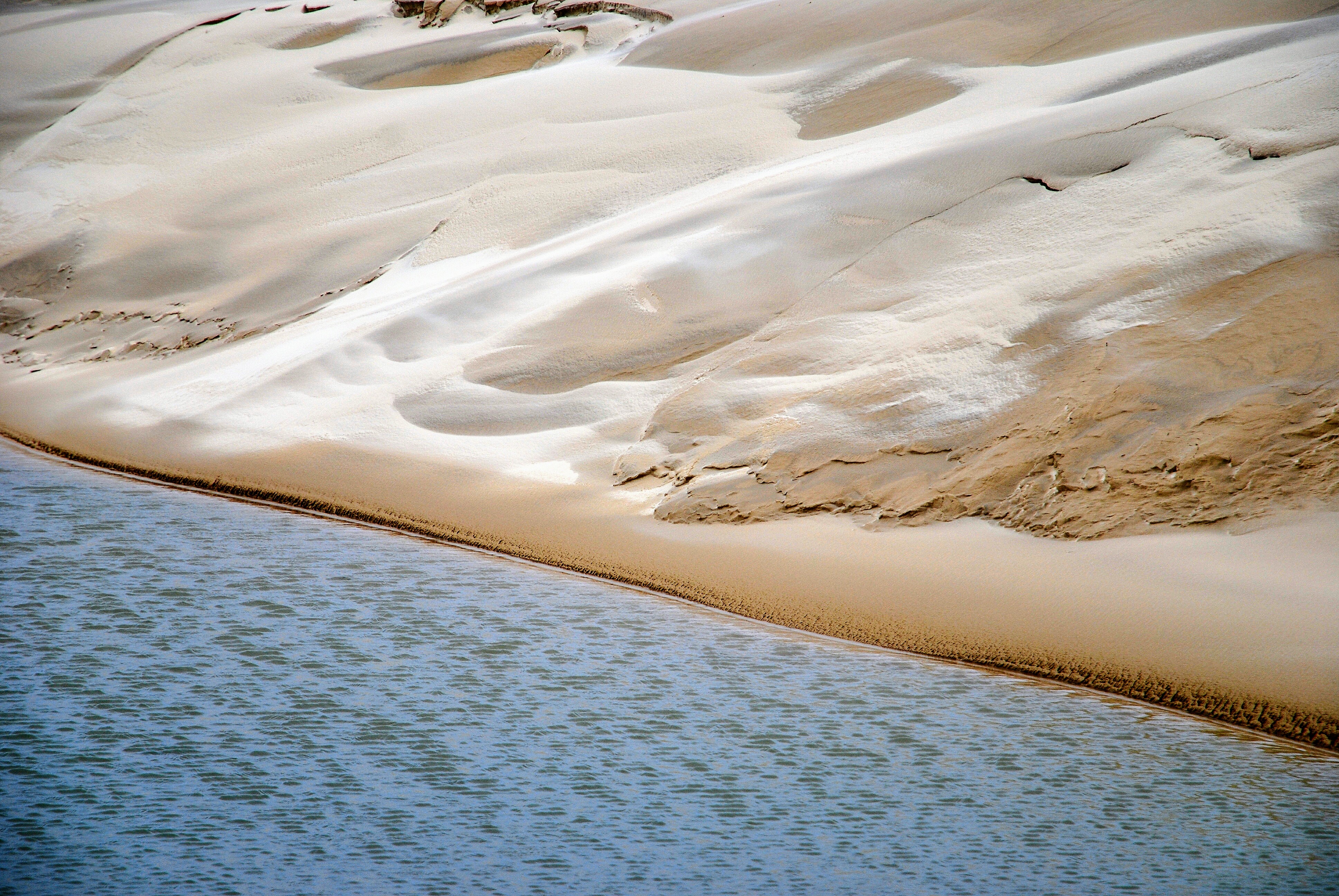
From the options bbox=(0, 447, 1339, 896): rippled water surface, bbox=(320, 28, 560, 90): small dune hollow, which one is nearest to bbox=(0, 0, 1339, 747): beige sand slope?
bbox=(0, 447, 1339, 896): rippled water surface

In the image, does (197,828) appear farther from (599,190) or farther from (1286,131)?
(599,190)

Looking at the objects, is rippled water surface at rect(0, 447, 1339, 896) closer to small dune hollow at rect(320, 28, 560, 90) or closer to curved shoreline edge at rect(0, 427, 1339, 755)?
curved shoreline edge at rect(0, 427, 1339, 755)

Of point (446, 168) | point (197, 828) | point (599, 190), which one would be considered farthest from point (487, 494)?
point (446, 168)

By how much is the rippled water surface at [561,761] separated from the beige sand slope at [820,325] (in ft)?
1.57

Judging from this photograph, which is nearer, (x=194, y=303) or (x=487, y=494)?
(x=487, y=494)

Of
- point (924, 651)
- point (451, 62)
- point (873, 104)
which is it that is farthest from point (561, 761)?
point (451, 62)

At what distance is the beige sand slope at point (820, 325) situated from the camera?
4.70 m

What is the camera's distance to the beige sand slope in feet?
15.4

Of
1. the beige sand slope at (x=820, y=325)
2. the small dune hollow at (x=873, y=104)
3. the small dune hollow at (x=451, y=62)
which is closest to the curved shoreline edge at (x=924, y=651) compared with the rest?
the beige sand slope at (x=820, y=325)

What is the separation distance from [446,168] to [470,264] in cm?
207

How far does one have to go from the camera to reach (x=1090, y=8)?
991 centimetres

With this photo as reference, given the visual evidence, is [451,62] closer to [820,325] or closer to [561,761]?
[820,325]

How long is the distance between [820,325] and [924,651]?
242 centimetres

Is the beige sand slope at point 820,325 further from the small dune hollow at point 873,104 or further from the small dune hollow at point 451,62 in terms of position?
the small dune hollow at point 451,62
